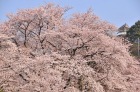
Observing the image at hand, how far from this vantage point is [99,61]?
1567cm

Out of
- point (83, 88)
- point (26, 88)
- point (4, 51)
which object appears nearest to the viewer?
point (26, 88)

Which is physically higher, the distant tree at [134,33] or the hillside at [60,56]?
the distant tree at [134,33]

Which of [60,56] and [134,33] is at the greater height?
[134,33]

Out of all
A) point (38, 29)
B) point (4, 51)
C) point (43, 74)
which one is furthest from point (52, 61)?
point (38, 29)

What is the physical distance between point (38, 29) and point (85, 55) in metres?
3.31

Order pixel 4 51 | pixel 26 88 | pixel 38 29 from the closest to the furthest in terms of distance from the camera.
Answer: pixel 26 88
pixel 4 51
pixel 38 29

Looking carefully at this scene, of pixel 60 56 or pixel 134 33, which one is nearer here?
pixel 60 56

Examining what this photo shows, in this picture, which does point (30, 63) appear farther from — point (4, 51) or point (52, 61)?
point (4, 51)

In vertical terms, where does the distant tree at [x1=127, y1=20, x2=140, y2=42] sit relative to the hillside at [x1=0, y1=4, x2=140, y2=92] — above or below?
above

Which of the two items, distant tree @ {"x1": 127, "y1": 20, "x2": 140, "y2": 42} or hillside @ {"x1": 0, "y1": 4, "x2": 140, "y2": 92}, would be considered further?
distant tree @ {"x1": 127, "y1": 20, "x2": 140, "y2": 42}

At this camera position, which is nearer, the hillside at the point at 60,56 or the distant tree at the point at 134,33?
the hillside at the point at 60,56

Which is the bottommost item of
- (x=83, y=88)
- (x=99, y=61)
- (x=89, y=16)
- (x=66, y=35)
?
(x=83, y=88)

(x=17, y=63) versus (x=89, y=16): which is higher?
(x=89, y=16)

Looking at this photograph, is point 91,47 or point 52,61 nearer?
point 52,61
